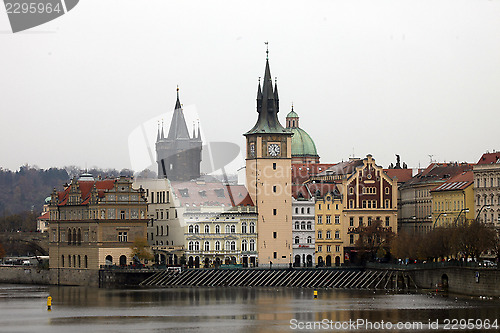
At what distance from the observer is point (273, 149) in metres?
167

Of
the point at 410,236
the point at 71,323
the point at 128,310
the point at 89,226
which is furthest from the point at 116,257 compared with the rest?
the point at 71,323

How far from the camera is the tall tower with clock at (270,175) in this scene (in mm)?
166500

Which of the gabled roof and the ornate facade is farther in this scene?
the gabled roof

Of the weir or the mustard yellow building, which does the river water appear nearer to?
the weir

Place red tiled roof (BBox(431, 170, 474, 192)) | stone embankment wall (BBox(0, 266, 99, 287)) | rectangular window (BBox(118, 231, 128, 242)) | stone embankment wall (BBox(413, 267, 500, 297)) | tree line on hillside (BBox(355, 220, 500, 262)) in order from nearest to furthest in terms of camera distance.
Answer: stone embankment wall (BBox(413, 267, 500, 297)) < tree line on hillside (BBox(355, 220, 500, 262)) < stone embankment wall (BBox(0, 266, 99, 287)) < rectangular window (BBox(118, 231, 128, 242)) < red tiled roof (BBox(431, 170, 474, 192))

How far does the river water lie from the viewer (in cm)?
10225

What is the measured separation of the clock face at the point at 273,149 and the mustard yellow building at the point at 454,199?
18.7 meters

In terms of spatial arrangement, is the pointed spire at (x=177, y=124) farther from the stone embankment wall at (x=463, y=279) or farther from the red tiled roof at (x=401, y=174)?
the stone embankment wall at (x=463, y=279)

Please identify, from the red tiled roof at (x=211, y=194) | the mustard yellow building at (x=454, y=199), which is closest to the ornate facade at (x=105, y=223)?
the red tiled roof at (x=211, y=194)

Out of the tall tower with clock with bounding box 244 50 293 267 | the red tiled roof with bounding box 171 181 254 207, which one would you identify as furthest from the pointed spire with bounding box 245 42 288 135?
the red tiled roof with bounding box 171 181 254 207

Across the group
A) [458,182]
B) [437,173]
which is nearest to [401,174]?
[437,173]

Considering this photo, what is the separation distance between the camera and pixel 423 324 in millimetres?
101500

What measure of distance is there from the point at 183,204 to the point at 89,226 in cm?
1042

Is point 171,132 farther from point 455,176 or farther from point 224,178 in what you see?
point 455,176
